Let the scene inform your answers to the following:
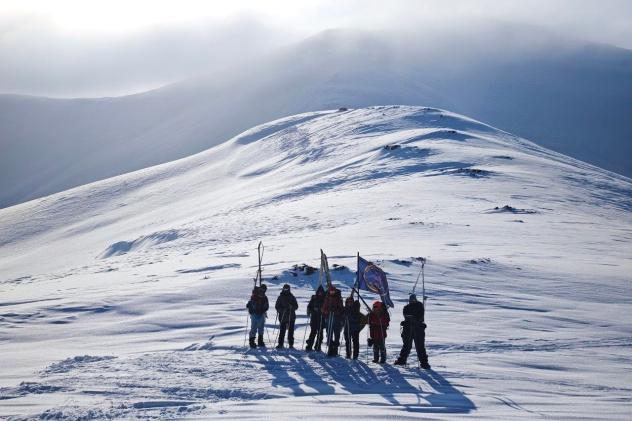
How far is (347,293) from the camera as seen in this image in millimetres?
21781

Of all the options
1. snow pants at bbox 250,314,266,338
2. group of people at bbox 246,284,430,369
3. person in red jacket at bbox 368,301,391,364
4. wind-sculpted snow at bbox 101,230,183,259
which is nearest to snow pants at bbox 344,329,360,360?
group of people at bbox 246,284,430,369

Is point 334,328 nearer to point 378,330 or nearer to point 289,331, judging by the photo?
point 378,330

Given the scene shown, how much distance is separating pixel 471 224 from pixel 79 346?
833 inches

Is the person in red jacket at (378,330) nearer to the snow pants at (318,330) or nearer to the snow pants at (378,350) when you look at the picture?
the snow pants at (378,350)

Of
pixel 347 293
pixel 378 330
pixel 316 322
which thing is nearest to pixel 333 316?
pixel 316 322

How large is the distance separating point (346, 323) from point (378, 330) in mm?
939

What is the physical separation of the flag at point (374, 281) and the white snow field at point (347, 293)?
1160 millimetres

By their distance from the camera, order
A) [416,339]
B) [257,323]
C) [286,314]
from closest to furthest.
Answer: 1. [416,339]
2. [257,323]
3. [286,314]

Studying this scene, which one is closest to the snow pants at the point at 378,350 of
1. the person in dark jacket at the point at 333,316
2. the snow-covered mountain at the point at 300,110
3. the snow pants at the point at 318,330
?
the person in dark jacket at the point at 333,316

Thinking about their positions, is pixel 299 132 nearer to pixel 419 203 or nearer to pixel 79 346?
pixel 419 203

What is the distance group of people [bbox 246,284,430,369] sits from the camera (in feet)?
44.9

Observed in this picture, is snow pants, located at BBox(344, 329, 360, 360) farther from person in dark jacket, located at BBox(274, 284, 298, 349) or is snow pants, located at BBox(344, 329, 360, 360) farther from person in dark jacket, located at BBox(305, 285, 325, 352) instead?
person in dark jacket, located at BBox(274, 284, 298, 349)

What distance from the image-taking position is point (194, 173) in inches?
2965

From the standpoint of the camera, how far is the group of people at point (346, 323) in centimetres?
1369
